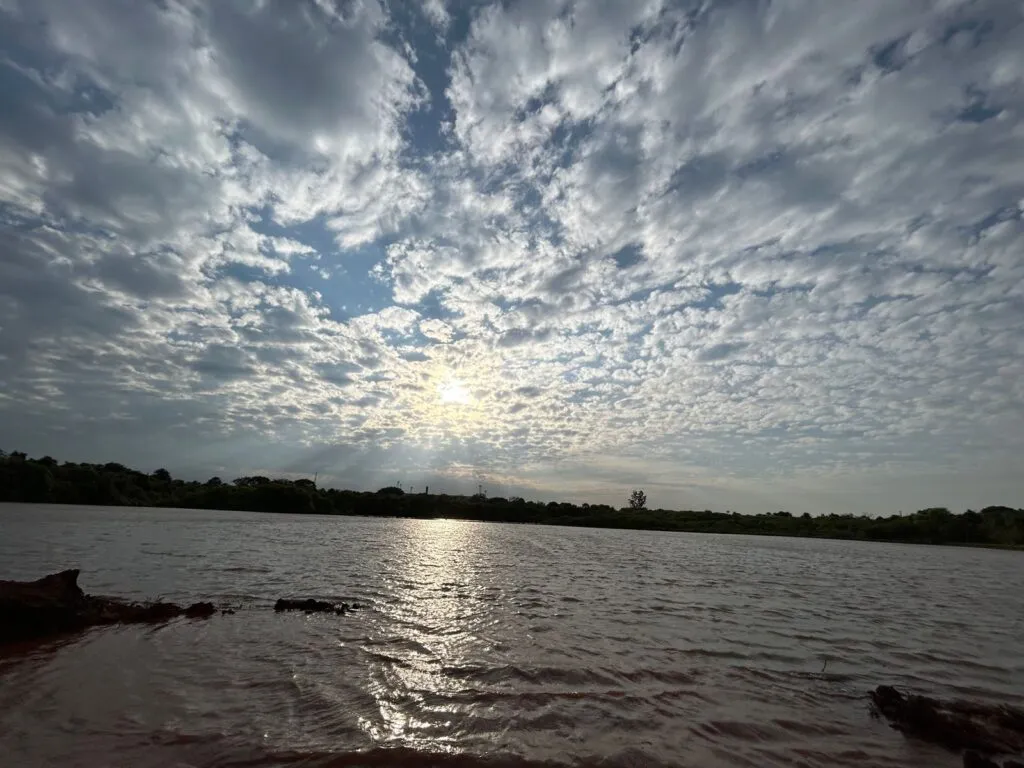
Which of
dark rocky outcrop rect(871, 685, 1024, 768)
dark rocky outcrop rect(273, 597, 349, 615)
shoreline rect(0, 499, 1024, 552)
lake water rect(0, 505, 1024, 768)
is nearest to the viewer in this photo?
lake water rect(0, 505, 1024, 768)

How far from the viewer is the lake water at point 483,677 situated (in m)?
6.80

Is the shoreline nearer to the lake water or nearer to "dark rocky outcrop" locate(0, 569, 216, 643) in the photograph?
"dark rocky outcrop" locate(0, 569, 216, 643)

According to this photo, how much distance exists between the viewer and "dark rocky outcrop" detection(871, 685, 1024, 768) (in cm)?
782

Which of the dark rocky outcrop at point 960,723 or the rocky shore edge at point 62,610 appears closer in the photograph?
the dark rocky outcrop at point 960,723

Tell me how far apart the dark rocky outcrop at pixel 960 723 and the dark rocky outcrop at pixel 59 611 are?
1500 cm

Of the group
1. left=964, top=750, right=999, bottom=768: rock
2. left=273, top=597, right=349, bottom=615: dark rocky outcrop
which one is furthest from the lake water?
left=273, top=597, right=349, bottom=615: dark rocky outcrop

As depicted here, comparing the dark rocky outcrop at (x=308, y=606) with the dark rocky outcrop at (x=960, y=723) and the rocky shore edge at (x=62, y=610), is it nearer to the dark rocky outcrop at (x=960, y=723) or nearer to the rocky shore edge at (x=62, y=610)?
the rocky shore edge at (x=62, y=610)

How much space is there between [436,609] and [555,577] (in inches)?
449

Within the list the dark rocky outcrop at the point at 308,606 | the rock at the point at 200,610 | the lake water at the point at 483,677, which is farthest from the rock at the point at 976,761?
the rock at the point at 200,610

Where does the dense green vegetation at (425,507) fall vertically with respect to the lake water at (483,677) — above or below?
above

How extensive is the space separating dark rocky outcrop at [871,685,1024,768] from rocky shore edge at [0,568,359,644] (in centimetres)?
1497

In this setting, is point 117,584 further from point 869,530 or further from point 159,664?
point 869,530

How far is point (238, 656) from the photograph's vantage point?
1044 centimetres

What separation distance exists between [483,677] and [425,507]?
18739 centimetres
